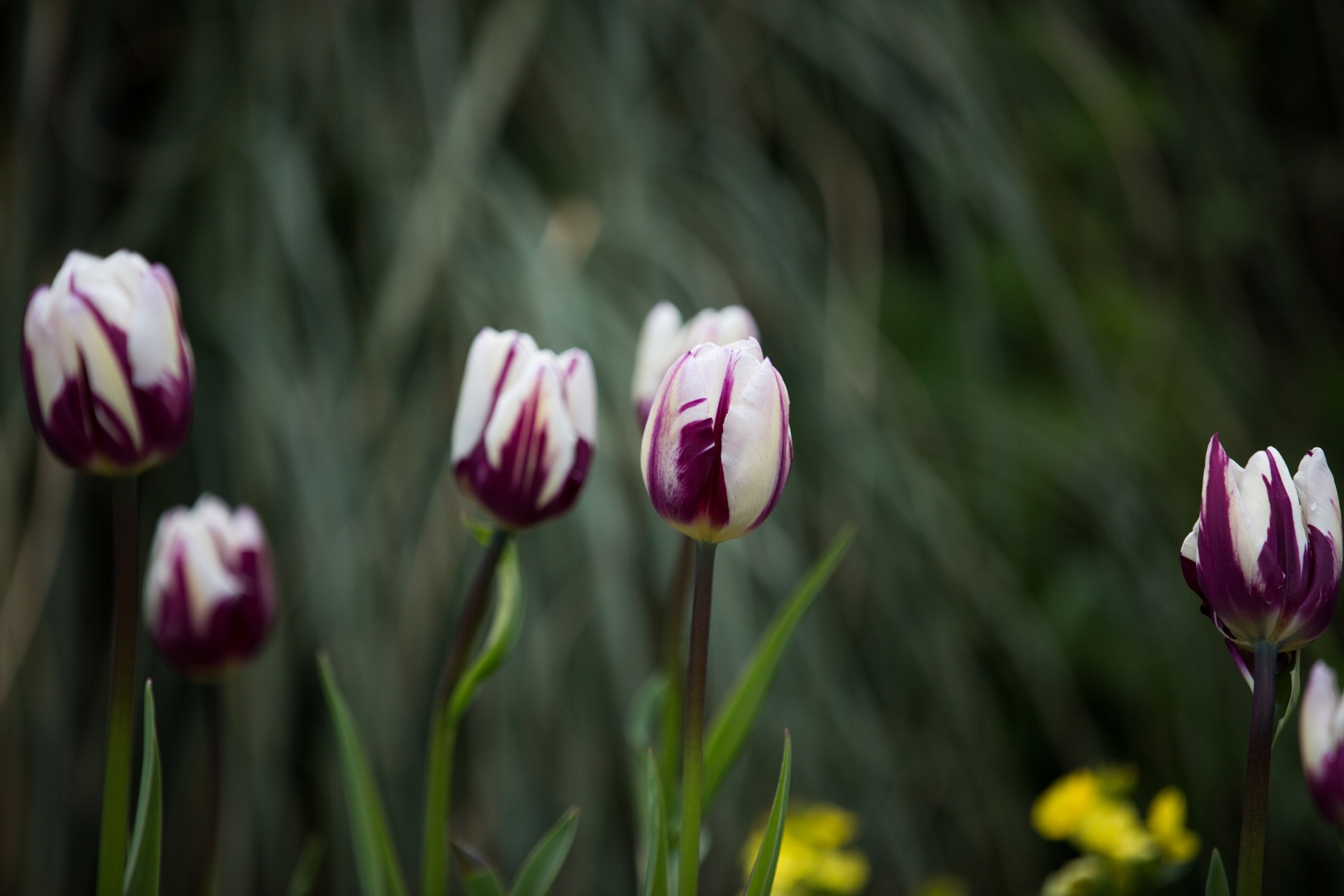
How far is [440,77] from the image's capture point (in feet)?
3.02

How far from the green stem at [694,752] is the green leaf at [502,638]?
0.24 feet

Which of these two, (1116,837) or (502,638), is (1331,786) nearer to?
(1116,837)

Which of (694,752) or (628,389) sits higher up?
(628,389)

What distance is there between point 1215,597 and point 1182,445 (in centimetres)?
84

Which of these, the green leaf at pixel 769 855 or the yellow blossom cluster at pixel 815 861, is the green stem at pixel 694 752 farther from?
the yellow blossom cluster at pixel 815 861

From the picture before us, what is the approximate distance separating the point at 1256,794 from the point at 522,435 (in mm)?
209

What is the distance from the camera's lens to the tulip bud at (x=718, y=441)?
258 millimetres

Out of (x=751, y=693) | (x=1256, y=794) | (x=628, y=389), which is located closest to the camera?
(x=1256, y=794)

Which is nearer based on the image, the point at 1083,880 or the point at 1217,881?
the point at 1217,881

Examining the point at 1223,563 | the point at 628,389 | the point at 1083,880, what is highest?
the point at 628,389

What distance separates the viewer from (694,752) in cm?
26

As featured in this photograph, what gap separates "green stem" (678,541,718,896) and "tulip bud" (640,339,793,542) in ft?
0.04

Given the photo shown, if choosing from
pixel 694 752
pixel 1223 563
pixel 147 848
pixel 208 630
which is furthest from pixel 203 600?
pixel 1223 563

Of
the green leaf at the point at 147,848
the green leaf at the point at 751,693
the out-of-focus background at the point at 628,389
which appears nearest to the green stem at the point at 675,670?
the green leaf at the point at 751,693
